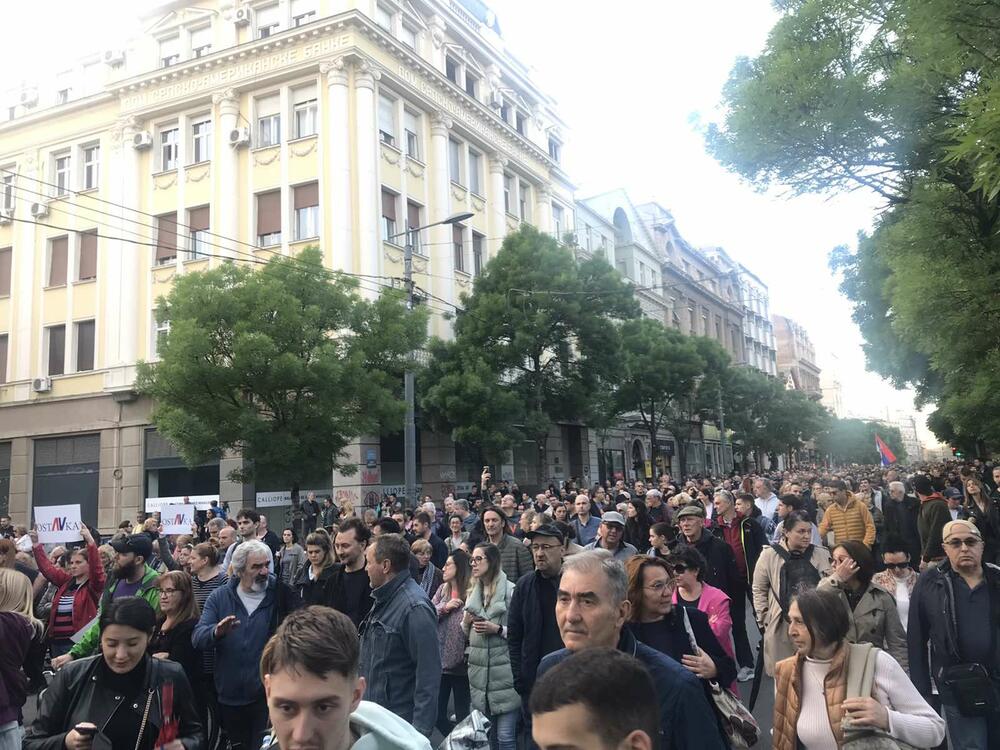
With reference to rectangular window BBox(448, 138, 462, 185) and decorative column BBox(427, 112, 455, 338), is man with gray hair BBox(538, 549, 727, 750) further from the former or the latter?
rectangular window BBox(448, 138, 462, 185)

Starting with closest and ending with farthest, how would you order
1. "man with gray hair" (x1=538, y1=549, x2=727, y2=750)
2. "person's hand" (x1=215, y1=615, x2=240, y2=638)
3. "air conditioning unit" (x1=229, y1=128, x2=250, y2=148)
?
"man with gray hair" (x1=538, y1=549, x2=727, y2=750) → "person's hand" (x1=215, y1=615, x2=240, y2=638) → "air conditioning unit" (x1=229, y1=128, x2=250, y2=148)

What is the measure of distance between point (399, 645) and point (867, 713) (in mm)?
2344

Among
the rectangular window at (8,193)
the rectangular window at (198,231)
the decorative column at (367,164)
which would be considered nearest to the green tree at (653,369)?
the decorative column at (367,164)

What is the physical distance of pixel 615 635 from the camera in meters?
3.04

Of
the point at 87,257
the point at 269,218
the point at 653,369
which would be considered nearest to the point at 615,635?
the point at 269,218

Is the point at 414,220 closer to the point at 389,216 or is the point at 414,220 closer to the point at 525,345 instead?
the point at 389,216

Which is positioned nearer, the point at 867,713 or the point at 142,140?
the point at 867,713

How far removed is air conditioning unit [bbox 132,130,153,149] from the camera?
2877 centimetres

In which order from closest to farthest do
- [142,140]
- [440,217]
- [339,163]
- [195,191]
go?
[339,163]
[195,191]
[142,140]
[440,217]

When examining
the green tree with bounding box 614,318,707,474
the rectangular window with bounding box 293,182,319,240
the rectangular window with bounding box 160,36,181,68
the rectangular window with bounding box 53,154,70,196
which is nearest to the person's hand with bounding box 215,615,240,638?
the rectangular window with bounding box 293,182,319,240

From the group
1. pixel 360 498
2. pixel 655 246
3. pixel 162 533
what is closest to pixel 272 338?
pixel 162 533

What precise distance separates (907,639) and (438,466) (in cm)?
2340

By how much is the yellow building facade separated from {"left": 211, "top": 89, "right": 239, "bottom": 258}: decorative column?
7 cm

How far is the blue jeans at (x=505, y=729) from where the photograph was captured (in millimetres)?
5223
